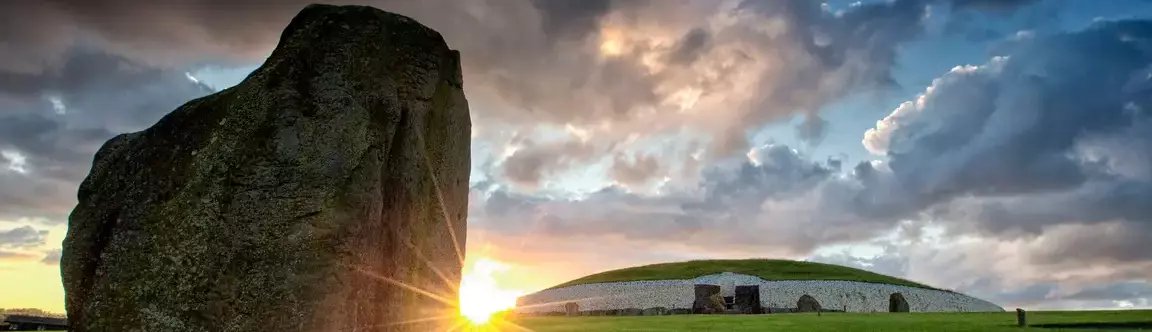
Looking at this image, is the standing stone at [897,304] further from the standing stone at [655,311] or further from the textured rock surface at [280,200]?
the textured rock surface at [280,200]

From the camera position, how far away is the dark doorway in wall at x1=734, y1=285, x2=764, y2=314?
5197 cm

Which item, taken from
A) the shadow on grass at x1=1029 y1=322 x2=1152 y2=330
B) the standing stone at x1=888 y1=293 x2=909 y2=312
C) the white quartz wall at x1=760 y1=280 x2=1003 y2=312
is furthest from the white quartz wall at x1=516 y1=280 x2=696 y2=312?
the shadow on grass at x1=1029 y1=322 x2=1152 y2=330

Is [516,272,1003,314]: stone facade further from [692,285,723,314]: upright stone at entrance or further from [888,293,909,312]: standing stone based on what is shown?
[888,293,909,312]: standing stone

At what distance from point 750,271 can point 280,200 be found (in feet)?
225

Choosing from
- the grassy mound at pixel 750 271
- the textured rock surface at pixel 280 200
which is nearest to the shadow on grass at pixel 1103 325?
the textured rock surface at pixel 280 200

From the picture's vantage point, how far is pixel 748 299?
173ft

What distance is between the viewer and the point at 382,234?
28.1ft

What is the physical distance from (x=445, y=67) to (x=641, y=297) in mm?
56474

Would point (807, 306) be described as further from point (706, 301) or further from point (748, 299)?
point (706, 301)

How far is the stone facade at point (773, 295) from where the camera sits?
6216 cm

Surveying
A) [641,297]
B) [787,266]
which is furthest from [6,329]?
[787,266]

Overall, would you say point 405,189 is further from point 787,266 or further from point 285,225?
point 787,266

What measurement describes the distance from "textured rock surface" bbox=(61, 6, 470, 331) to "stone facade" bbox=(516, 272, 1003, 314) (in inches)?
2029

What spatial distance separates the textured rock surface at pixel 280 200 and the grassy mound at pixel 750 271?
6226 cm
